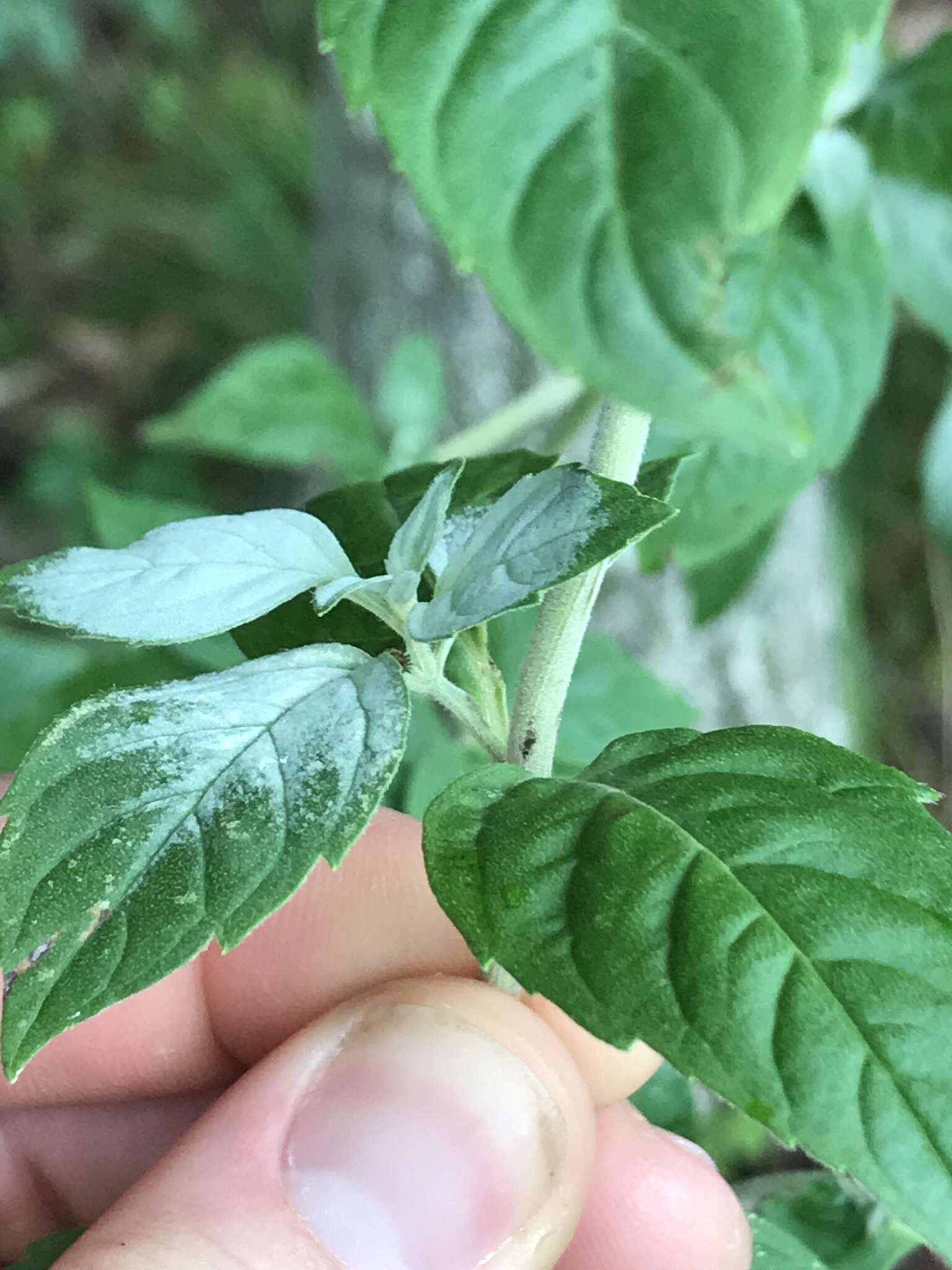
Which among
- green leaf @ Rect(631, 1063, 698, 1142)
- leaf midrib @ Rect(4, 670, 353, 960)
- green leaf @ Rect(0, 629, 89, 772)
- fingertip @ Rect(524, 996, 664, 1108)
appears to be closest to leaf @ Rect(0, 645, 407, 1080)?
leaf midrib @ Rect(4, 670, 353, 960)

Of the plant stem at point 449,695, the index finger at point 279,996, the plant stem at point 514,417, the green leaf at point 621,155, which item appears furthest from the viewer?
the plant stem at point 514,417

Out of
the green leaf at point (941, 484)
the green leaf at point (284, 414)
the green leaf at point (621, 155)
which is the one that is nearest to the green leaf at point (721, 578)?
the green leaf at point (941, 484)

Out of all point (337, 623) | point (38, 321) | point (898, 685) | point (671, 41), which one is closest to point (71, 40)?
point (38, 321)

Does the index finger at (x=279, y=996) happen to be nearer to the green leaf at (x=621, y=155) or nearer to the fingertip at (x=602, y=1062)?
the fingertip at (x=602, y=1062)

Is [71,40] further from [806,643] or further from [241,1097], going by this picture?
[241,1097]

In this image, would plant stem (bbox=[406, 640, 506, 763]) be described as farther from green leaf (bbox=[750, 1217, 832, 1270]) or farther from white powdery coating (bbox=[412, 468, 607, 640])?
green leaf (bbox=[750, 1217, 832, 1270])

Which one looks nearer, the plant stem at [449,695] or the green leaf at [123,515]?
the plant stem at [449,695]

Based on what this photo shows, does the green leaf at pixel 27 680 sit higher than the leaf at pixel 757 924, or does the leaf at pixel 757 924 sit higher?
the leaf at pixel 757 924
